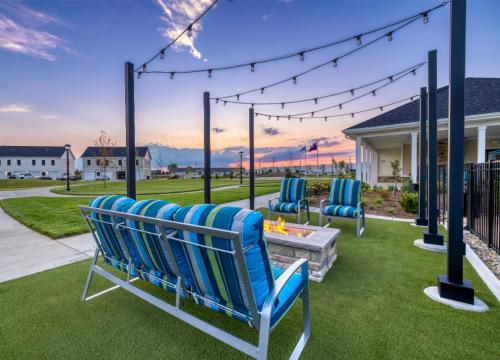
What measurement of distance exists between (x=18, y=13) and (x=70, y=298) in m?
6.60

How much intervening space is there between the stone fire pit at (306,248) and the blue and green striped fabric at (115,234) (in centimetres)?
169

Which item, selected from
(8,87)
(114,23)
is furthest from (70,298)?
(8,87)

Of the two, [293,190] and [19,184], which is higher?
[293,190]

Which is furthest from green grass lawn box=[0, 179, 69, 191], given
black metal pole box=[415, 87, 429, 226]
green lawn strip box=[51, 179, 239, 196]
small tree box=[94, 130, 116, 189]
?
black metal pole box=[415, 87, 429, 226]

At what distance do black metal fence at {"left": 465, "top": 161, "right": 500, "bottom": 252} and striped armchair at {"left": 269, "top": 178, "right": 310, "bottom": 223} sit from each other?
124 inches

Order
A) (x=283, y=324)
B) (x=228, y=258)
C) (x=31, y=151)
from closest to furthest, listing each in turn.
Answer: (x=228, y=258) < (x=283, y=324) < (x=31, y=151)

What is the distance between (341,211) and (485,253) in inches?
88.2

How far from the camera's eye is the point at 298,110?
8.63 metres

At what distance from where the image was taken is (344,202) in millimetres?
5105

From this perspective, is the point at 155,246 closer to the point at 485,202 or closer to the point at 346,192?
the point at 346,192

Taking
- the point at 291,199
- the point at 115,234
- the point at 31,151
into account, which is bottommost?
the point at 291,199

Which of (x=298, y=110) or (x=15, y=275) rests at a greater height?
(x=298, y=110)

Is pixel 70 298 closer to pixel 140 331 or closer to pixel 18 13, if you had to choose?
pixel 140 331

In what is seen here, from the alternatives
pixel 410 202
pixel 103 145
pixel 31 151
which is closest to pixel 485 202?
pixel 410 202
